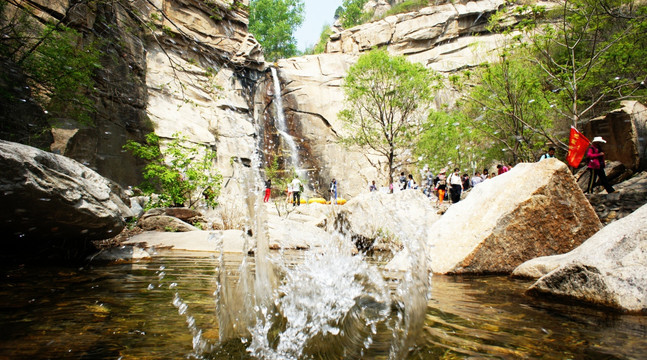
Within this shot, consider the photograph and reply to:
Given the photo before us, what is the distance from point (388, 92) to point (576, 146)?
36.4 ft

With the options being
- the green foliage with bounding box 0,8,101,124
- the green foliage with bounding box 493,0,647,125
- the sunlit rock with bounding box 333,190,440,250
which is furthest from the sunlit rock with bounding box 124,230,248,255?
the green foliage with bounding box 493,0,647,125

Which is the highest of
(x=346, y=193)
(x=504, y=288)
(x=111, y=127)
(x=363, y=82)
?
(x=363, y=82)

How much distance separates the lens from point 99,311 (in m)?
2.58

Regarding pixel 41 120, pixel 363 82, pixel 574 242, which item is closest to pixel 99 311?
pixel 574 242

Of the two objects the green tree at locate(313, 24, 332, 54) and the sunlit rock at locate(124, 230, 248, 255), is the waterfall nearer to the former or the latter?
the sunlit rock at locate(124, 230, 248, 255)

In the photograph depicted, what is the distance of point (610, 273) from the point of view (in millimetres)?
2873

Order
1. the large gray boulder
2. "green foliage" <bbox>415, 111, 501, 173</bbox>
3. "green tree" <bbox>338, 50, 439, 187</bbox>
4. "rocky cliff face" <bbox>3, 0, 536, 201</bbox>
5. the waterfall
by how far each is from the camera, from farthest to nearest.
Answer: the waterfall, "green foliage" <bbox>415, 111, 501, 173</bbox>, "green tree" <bbox>338, 50, 439, 187</bbox>, "rocky cliff face" <bbox>3, 0, 536, 201</bbox>, the large gray boulder

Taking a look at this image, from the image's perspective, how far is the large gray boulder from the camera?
273cm

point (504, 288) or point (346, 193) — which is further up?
point (346, 193)

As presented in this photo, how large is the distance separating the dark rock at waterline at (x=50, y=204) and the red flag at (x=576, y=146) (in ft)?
36.7

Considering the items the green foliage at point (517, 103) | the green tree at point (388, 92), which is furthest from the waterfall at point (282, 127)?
the green foliage at point (517, 103)

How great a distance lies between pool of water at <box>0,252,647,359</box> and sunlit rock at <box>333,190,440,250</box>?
463cm

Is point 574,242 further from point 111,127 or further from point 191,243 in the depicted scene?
Result: point 111,127

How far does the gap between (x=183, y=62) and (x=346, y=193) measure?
51.3 feet
